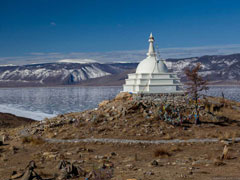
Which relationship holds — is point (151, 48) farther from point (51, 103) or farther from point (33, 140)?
point (51, 103)

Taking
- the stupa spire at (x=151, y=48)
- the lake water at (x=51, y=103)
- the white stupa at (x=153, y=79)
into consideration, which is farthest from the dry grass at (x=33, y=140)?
the lake water at (x=51, y=103)

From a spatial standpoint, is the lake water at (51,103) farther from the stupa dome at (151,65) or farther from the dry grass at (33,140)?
the dry grass at (33,140)

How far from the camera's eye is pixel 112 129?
68.7ft

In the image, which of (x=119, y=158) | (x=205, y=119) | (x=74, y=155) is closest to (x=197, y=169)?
(x=119, y=158)

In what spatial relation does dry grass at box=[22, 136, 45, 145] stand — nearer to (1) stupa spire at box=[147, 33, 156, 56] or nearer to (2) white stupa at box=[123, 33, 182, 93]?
(2) white stupa at box=[123, 33, 182, 93]

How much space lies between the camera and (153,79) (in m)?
28.2

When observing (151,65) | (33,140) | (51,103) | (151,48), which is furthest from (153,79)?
(51,103)

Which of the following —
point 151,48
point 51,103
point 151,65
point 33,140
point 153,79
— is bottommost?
point 51,103

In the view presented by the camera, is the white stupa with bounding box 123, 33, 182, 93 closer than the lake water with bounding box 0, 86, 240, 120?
Yes

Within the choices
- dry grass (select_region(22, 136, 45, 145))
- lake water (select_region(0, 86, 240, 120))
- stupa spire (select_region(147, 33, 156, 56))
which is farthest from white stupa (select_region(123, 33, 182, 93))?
lake water (select_region(0, 86, 240, 120))

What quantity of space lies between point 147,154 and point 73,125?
8208 mm

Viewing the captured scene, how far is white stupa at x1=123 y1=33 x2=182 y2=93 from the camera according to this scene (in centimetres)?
2803

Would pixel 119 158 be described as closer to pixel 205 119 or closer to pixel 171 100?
pixel 205 119

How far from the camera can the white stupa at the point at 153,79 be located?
92.0 feet
